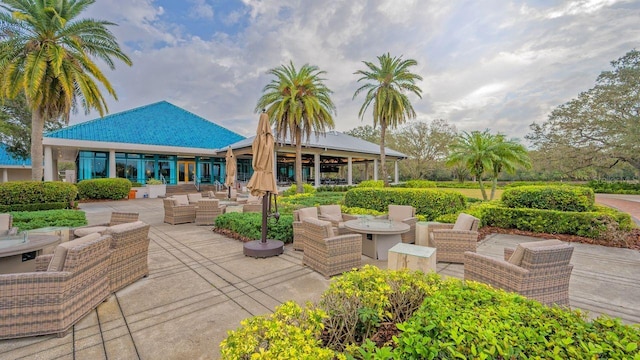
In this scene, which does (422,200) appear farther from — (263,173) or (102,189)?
(102,189)

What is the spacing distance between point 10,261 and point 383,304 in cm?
490

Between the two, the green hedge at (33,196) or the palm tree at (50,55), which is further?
the green hedge at (33,196)

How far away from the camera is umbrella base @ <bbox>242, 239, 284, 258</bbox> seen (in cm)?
524

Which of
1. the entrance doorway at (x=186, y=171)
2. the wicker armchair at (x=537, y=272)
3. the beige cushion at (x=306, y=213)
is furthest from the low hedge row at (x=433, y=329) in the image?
the entrance doorway at (x=186, y=171)

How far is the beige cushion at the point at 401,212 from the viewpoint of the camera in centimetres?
663

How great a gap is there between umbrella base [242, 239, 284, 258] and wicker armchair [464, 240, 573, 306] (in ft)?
11.9

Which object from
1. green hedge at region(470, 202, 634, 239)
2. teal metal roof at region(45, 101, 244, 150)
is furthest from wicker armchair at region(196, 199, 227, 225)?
teal metal roof at region(45, 101, 244, 150)

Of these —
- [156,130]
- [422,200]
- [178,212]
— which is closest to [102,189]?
[156,130]

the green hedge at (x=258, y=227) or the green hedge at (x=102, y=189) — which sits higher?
the green hedge at (x=102, y=189)

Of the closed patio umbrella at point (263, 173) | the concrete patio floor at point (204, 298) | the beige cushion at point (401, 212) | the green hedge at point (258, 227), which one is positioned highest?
the closed patio umbrella at point (263, 173)

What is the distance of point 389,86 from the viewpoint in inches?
731

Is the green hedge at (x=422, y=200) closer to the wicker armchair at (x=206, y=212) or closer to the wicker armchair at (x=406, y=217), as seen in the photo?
the wicker armchair at (x=406, y=217)

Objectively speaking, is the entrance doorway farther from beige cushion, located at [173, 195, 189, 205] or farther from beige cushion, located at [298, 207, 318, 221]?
beige cushion, located at [298, 207, 318, 221]

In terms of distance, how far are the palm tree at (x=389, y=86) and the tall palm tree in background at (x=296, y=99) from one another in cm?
363
